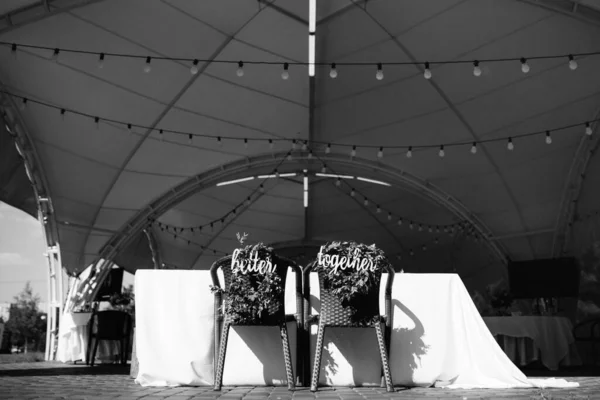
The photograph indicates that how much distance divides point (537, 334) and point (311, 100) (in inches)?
233

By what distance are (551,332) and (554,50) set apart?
14.0 feet

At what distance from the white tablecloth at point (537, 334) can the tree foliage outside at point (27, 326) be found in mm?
30742

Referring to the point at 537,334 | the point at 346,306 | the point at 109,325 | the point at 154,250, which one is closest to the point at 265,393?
the point at 346,306

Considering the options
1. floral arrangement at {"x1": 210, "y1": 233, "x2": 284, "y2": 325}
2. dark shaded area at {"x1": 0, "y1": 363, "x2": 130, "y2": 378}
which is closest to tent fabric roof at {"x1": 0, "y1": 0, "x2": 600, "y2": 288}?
dark shaded area at {"x1": 0, "y1": 363, "x2": 130, "y2": 378}

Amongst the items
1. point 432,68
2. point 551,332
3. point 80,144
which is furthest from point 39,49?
point 551,332

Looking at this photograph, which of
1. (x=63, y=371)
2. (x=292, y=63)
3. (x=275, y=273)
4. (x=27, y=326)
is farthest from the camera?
(x=27, y=326)

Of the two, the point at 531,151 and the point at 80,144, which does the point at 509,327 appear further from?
the point at 80,144

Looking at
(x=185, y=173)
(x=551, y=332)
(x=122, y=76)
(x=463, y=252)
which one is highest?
(x=122, y=76)

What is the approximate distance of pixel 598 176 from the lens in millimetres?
11602

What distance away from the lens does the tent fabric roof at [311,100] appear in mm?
8773

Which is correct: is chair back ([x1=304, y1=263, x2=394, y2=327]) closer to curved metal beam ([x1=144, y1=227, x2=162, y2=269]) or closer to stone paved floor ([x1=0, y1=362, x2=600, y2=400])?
stone paved floor ([x1=0, y1=362, x2=600, y2=400])

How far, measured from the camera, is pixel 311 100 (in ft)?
37.3

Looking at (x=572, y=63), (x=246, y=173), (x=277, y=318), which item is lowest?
(x=277, y=318)

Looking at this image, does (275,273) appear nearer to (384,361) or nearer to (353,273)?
(353,273)
